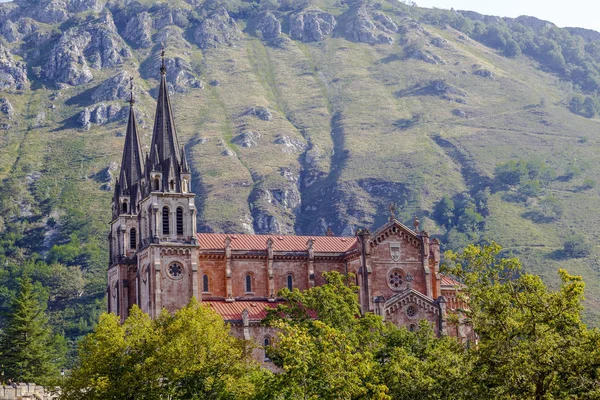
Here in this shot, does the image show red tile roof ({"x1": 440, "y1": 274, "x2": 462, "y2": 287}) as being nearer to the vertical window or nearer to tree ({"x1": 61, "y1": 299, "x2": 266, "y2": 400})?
the vertical window

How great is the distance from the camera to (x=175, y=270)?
339 feet

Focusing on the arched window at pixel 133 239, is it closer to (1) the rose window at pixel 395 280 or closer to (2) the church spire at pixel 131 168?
(2) the church spire at pixel 131 168

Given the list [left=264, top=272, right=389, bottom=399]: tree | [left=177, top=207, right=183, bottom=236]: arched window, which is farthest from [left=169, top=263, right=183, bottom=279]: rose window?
[left=264, top=272, right=389, bottom=399]: tree

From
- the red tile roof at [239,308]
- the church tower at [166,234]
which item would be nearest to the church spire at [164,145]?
the church tower at [166,234]

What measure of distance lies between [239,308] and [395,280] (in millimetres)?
15623

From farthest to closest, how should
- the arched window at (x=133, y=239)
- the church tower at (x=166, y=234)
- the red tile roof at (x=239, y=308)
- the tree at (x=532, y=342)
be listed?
the arched window at (x=133, y=239) → the red tile roof at (x=239, y=308) → the church tower at (x=166, y=234) → the tree at (x=532, y=342)

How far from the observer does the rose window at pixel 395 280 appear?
110 meters

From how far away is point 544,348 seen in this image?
53.9 metres

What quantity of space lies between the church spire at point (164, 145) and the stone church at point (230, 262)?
3.8 inches

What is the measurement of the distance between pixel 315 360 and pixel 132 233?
52566mm

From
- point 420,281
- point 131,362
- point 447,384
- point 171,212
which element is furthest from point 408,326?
point 447,384

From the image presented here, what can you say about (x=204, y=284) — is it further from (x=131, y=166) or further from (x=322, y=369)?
(x=322, y=369)

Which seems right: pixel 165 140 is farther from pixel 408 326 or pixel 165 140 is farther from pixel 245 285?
pixel 408 326

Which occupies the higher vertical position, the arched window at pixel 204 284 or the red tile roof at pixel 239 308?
the arched window at pixel 204 284
